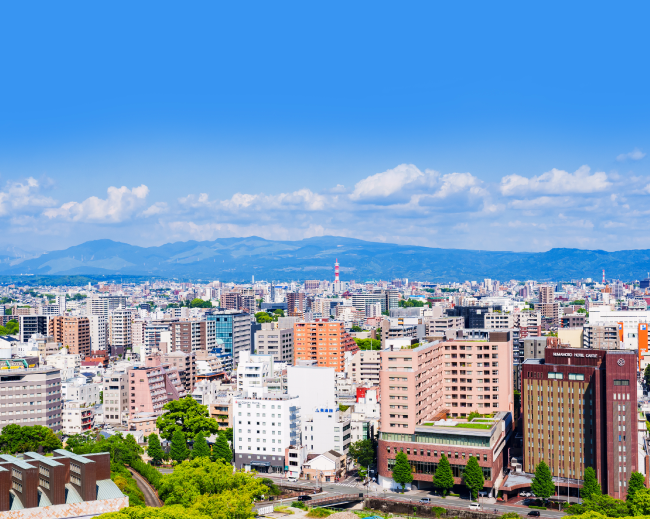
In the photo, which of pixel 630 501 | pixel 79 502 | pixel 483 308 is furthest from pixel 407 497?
pixel 483 308

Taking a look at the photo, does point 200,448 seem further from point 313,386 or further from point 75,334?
point 75,334

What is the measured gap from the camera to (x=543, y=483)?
2259 centimetres

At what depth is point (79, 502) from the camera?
16.7 m

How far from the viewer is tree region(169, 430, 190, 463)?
27.6 meters

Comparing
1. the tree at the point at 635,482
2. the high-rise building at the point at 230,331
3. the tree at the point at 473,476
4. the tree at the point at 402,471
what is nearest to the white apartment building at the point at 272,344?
the high-rise building at the point at 230,331

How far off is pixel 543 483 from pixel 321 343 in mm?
23988

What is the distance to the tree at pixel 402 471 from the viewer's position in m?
23.8

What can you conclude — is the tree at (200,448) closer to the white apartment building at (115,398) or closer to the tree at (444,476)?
the white apartment building at (115,398)

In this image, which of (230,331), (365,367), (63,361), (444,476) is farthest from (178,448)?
(230,331)

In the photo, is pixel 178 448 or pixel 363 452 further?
pixel 178 448

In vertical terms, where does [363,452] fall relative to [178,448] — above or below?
above

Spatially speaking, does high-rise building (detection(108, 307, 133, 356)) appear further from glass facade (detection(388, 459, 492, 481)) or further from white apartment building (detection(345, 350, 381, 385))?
glass facade (detection(388, 459, 492, 481))

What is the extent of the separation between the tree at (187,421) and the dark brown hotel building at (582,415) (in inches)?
491

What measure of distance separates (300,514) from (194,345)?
30.8 m
